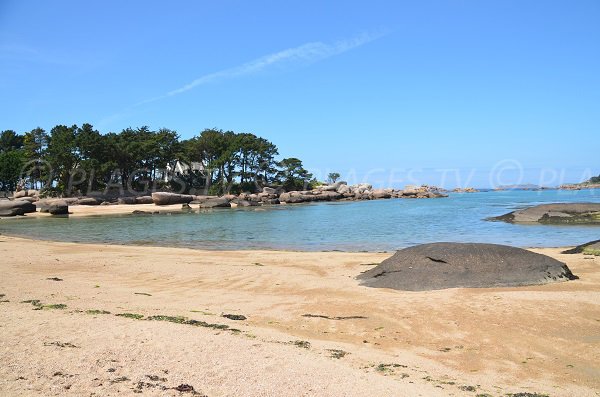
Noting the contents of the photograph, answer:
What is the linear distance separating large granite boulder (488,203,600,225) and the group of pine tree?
53.0 m

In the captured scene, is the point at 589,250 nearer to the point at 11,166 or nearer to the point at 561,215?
the point at 561,215

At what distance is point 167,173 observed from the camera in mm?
79250

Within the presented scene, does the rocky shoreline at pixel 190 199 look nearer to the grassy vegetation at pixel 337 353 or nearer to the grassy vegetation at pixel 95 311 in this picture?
the grassy vegetation at pixel 95 311

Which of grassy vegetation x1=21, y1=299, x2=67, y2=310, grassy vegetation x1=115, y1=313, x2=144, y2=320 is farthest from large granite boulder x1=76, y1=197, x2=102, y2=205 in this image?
grassy vegetation x1=115, y1=313, x2=144, y2=320

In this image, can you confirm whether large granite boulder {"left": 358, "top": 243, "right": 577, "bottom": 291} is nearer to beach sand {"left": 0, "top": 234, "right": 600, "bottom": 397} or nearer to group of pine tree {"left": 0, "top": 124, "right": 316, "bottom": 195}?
beach sand {"left": 0, "top": 234, "right": 600, "bottom": 397}

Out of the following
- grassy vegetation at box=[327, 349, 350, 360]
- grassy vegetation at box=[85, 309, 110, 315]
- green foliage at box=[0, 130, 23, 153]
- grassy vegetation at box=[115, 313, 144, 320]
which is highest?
green foliage at box=[0, 130, 23, 153]

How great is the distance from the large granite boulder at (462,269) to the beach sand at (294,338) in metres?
0.47

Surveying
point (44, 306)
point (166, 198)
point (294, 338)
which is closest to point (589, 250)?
point (294, 338)

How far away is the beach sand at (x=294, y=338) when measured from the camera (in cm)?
482

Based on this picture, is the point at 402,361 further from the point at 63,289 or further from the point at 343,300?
the point at 63,289

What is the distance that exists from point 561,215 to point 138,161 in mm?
59891

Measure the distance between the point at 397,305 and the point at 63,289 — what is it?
721 cm

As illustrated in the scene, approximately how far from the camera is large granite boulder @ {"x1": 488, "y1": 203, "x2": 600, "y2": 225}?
3059 cm

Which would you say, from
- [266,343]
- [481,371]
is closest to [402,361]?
[481,371]
